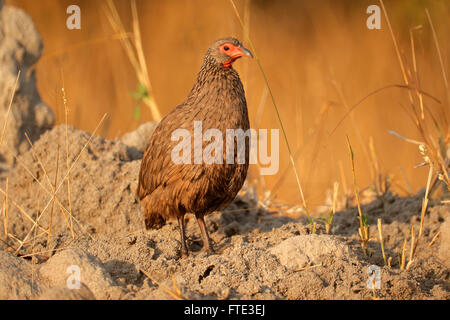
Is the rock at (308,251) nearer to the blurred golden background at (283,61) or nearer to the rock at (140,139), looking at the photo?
the rock at (140,139)

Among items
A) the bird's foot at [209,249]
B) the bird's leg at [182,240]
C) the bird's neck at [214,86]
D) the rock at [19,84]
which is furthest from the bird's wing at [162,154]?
the rock at [19,84]

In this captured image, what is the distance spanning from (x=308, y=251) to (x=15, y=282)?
5.29ft

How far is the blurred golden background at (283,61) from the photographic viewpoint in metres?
7.77

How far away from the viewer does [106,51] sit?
28.5ft

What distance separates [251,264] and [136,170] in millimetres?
1462

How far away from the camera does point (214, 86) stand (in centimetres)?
347

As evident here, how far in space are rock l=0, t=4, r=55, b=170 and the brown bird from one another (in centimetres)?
150

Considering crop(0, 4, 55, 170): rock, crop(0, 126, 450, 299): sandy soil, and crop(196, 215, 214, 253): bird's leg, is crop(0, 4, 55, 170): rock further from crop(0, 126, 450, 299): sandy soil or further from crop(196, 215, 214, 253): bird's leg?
crop(196, 215, 214, 253): bird's leg

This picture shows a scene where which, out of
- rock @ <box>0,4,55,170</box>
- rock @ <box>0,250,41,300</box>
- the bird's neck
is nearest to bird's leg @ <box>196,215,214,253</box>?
the bird's neck

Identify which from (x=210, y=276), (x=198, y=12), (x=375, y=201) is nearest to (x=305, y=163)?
(x=375, y=201)

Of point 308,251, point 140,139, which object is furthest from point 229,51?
point 140,139

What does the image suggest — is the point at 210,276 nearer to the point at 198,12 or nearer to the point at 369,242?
the point at 369,242

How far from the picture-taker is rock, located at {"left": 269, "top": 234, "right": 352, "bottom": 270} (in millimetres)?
3072

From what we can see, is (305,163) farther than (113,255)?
Yes
